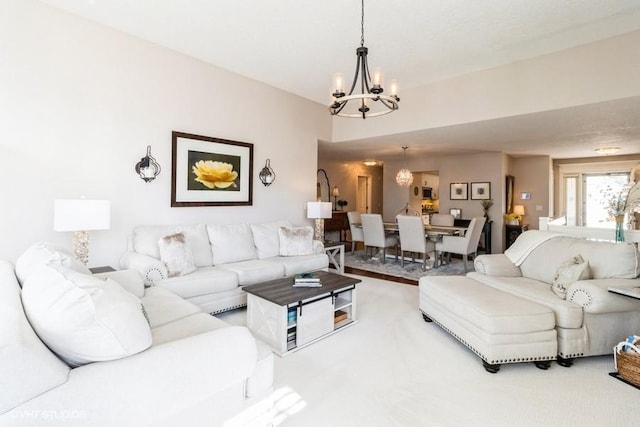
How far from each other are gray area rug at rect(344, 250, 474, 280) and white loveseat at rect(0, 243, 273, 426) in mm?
4215

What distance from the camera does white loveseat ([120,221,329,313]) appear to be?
3064mm

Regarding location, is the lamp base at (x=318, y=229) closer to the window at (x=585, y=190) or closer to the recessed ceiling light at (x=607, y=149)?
the recessed ceiling light at (x=607, y=149)

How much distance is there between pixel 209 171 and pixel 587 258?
4.32m

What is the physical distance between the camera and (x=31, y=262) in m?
1.68

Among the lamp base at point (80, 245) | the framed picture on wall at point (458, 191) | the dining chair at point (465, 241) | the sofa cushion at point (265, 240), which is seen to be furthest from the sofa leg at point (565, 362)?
the framed picture on wall at point (458, 191)

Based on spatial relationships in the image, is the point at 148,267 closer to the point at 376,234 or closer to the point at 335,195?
the point at 376,234

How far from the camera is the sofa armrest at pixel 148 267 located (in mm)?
2963

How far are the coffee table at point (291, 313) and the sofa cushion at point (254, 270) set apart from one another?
493mm

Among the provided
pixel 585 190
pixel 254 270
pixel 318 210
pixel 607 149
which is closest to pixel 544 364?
pixel 254 270

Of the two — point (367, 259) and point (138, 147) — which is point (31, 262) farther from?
point (367, 259)

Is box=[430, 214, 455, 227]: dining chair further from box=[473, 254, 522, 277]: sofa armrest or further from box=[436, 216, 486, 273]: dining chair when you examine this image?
box=[473, 254, 522, 277]: sofa armrest

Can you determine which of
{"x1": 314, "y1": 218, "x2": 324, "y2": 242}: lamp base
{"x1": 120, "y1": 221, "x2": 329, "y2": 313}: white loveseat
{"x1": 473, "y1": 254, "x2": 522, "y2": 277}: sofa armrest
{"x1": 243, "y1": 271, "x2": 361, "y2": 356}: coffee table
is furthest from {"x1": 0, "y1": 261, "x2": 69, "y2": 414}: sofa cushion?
{"x1": 314, "y1": 218, "x2": 324, "y2": 242}: lamp base

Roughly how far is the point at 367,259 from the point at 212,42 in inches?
190

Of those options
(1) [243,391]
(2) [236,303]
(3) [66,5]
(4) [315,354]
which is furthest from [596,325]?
(3) [66,5]
